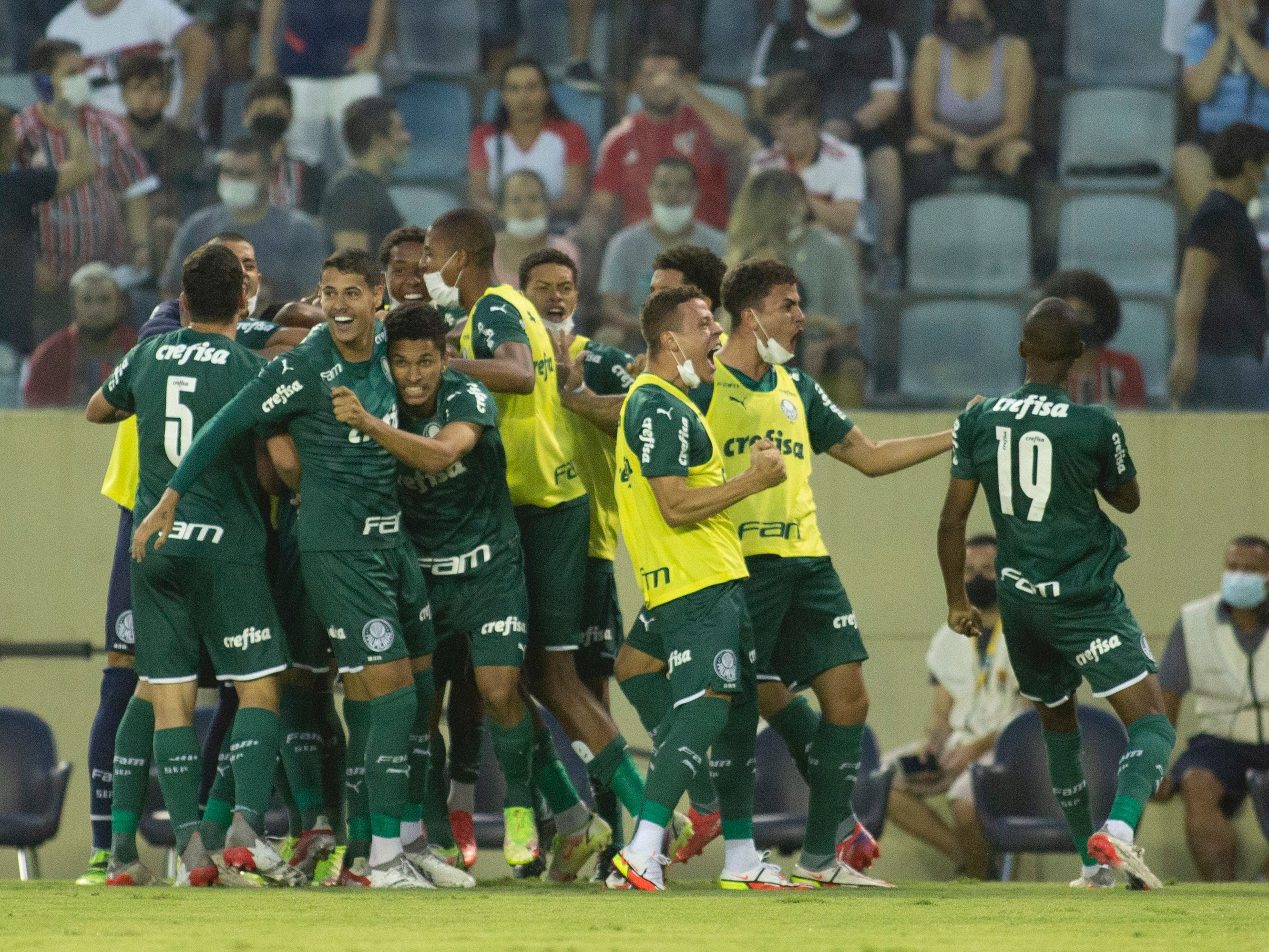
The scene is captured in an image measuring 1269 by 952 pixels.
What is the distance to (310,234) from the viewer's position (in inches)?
410

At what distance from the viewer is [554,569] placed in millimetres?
6426

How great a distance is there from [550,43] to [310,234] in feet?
6.43

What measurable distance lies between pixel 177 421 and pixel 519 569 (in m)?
1.32

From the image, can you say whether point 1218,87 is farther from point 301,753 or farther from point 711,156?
point 301,753

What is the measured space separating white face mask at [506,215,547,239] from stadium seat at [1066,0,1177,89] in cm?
346

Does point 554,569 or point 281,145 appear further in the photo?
point 281,145

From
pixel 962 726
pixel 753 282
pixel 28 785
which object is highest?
pixel 753 282

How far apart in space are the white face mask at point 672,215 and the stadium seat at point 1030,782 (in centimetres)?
373

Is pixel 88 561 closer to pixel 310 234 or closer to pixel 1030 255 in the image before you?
pixel 310 234

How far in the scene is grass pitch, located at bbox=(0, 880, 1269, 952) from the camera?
4094 mm

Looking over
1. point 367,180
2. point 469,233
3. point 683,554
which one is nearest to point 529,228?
point 367,180

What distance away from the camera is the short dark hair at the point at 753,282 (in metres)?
6.10

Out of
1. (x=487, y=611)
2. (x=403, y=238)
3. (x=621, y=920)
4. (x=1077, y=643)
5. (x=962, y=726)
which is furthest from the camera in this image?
(x=962, y=726)

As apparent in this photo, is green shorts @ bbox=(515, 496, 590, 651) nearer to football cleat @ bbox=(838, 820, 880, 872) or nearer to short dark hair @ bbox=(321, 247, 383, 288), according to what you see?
short dark hair @ bbox=(321, 247, 383, 288)
